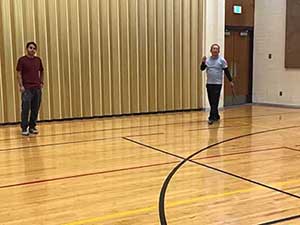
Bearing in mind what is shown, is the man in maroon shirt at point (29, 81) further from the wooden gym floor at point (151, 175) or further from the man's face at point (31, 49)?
the wooden gym floor at point (151, 175)

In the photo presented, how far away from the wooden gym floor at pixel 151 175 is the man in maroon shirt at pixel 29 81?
1.52 feet

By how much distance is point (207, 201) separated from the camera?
3918mm

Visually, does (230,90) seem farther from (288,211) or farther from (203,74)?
(288,211)

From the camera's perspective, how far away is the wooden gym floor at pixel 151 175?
359 centimetres

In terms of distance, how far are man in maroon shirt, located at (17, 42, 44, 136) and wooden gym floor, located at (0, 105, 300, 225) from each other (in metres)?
0.46

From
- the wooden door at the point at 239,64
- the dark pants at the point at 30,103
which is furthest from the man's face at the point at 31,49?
the wooden door at the point at 239,64

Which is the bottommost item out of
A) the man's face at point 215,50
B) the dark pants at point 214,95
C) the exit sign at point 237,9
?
the dark pants at point 214,95

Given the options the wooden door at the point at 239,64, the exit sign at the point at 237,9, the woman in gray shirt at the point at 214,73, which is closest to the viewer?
the woman in gray shirt at the point at 214,73

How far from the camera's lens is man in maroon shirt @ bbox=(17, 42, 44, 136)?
7.25m

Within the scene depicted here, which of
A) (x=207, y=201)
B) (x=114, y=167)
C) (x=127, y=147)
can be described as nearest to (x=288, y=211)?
(x=207, y=201)

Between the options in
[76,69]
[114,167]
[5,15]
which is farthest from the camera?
[76,69]

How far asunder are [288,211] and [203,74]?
758cm

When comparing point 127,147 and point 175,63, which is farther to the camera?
point 175,63

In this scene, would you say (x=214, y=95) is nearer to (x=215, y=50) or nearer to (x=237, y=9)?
(x=215, y=50)
